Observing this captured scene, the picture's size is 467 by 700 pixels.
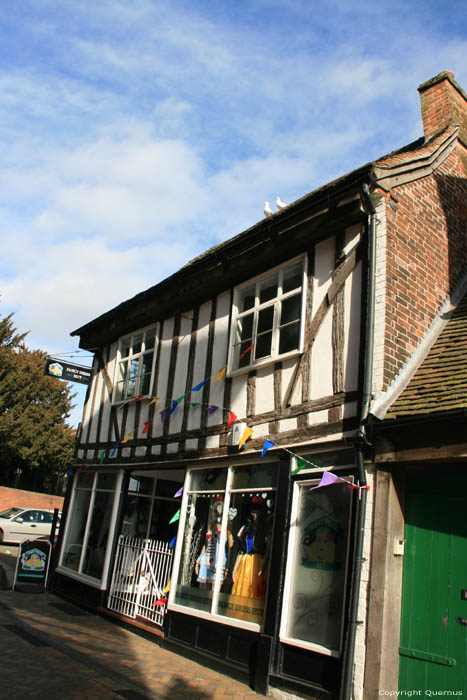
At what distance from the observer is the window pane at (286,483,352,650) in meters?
5.98

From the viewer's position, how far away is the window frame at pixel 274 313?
7.48 meters

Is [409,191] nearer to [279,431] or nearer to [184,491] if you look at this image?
[279,431]

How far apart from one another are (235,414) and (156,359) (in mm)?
3081

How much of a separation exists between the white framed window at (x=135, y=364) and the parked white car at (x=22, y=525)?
33.6ft

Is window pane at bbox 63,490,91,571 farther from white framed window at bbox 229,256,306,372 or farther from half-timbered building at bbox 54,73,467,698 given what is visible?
white framed window at bbox 229,256,306,372

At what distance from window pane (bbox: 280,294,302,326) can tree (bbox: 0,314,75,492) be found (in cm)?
2681

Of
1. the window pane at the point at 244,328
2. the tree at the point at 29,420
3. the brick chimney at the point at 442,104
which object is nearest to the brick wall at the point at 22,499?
the tree at the point at 29,420

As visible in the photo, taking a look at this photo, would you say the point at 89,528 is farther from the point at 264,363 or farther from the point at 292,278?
the point at 292,278

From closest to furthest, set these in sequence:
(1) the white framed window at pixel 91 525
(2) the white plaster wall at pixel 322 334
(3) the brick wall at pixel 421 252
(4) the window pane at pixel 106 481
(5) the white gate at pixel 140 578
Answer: (3) the brick wall at pixel 421 252 < (2) the white plaster wall at pixel 322 334 < (5) the white gate at pixel 140 578 < (1) the white framed window at pixel 91 525 < (4) the window pane at pixel 106 481

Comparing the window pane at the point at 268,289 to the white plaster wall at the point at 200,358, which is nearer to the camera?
the window pane at the point at 268,289

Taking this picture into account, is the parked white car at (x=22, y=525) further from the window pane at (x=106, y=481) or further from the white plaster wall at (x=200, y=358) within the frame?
the white plaster wall at (x=200, y=358)

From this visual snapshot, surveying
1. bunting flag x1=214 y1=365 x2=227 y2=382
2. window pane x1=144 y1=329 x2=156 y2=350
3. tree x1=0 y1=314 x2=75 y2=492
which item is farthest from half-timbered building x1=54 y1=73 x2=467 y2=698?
tree x1=0 y1=314 x2=75 y2=492

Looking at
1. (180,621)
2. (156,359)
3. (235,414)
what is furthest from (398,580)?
(156,359)

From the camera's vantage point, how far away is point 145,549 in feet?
31.7
